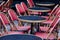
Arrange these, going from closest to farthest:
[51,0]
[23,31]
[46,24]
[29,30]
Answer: [23,31] < [29,30] < [46,24] < [51,0]

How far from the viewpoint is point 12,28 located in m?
5.02

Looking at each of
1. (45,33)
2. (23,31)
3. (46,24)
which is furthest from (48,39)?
(46,24)

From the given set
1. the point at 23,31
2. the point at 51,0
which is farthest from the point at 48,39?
the point at 51,0

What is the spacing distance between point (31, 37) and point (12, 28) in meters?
1.76

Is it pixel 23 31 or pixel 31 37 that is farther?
pixel 23 31

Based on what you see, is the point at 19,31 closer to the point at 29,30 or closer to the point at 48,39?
the point at 29,30

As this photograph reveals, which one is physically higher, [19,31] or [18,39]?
[18,39]

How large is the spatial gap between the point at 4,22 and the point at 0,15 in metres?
0.18

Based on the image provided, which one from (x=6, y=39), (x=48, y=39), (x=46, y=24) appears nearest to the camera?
(x=6, y=39)

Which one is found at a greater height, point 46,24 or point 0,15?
point 0,15

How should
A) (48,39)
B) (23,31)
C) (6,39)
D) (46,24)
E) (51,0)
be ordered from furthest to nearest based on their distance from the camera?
(51,0) → (46,24) → (23,31) → (48,39) → (6,39)

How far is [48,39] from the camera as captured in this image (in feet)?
13.9

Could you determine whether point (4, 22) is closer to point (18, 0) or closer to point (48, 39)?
point (48, 39)

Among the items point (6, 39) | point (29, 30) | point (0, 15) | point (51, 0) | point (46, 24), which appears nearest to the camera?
point (6, 39)
